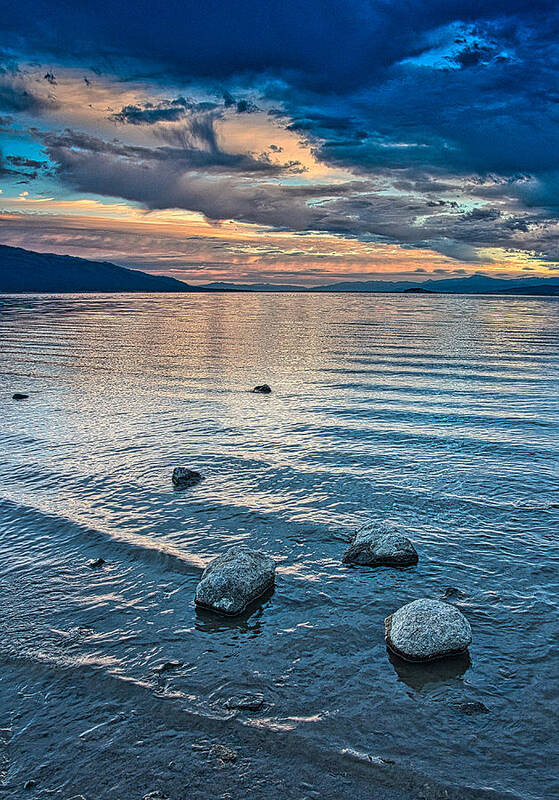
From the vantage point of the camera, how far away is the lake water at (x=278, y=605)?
5621mm

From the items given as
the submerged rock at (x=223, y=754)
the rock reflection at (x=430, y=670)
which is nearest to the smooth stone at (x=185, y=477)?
the rock reflection at (x=430, y=670)

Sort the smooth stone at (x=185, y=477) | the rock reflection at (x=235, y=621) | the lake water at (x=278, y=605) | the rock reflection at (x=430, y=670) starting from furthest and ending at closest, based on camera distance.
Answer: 1. the smooth stone at (x=185, y=477)
2. the rock reflection at (x=235, y=621)
3. the rock reflection at (x=430, y=670)
4. the lake water at (x=278, y=605)

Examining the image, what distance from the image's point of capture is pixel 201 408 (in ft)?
71.9

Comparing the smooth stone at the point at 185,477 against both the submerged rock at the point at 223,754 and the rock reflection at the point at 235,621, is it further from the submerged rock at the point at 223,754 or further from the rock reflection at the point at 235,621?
the submerged rock at the point at 223,754

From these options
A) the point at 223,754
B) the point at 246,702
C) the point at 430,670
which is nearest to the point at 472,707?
the point at 430,670

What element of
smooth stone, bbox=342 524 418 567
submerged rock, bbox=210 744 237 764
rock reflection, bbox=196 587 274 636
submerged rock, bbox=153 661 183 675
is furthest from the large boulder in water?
submerged rock, bbox=210 744 237 764

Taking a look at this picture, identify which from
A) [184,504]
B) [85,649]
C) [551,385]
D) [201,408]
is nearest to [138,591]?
[85,649]

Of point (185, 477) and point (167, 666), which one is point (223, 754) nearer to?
point (167, 666)

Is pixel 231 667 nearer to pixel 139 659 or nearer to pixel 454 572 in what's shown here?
pixel 139 659

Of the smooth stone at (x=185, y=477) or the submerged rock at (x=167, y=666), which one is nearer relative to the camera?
the submerged rock at (x=167, y=666)

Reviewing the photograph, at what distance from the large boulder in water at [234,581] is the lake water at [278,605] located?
256mm

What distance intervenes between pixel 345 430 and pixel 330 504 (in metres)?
6.36

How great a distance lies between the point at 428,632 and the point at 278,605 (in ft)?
7.67

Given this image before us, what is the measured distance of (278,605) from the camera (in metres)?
8.41
